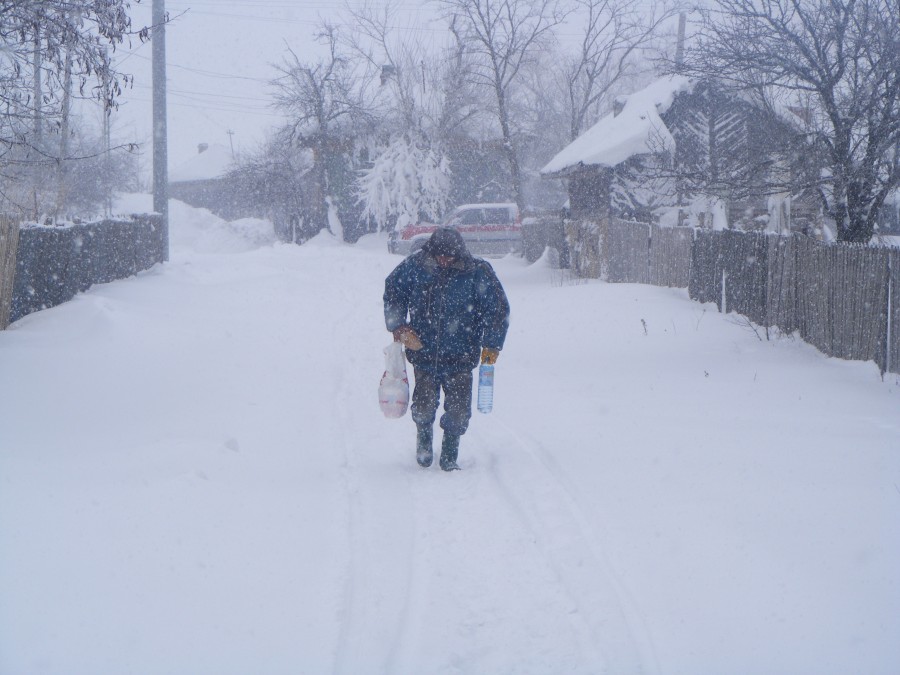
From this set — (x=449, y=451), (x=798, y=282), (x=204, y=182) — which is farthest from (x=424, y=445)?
(x=204, y=182)

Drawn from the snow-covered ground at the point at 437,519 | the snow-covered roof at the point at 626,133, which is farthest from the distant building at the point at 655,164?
the snow-covered ground at the point at 437,519

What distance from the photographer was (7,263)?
8.95 m

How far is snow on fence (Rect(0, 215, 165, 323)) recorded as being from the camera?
947 cm

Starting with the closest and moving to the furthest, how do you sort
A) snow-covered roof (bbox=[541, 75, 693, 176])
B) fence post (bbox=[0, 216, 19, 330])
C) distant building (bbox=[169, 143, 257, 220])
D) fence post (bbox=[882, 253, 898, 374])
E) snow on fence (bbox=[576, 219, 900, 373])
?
1. fence post (bbox=[882, 253, 898, 374])
2. snow on fence (bbox=[576, 219, 900, 373])
3. fence post (bbox=[0, 216, 19, 330])
4. snow-covered roof (bbox=[541, 75, 693, 176])
5. distant building (bbox=[169, 143, 257, 220])

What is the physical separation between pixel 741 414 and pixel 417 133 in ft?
96.5

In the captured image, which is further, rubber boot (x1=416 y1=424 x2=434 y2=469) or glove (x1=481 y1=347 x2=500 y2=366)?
rubber boot (x1=416 y1=424 x2=434 y2=469)

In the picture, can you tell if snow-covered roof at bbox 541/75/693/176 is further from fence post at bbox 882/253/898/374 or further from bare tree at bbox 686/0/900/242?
fence post at bbox 882/253/898/374

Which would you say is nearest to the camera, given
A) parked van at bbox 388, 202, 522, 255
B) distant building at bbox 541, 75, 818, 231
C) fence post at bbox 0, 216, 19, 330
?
fence post at bbox 0, 216, 19, 330

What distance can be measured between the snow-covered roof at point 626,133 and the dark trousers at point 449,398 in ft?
45.5

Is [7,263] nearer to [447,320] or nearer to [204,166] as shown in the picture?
[447,320]

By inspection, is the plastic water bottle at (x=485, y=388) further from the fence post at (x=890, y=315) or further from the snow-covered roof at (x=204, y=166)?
the snow-covered roof at (x=204, y=166)

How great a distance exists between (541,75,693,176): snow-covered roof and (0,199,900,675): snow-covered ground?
38.6ft

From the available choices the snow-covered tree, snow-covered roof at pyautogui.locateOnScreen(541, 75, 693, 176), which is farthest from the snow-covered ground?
the snow-covered tree

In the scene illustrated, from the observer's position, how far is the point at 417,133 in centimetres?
3466
